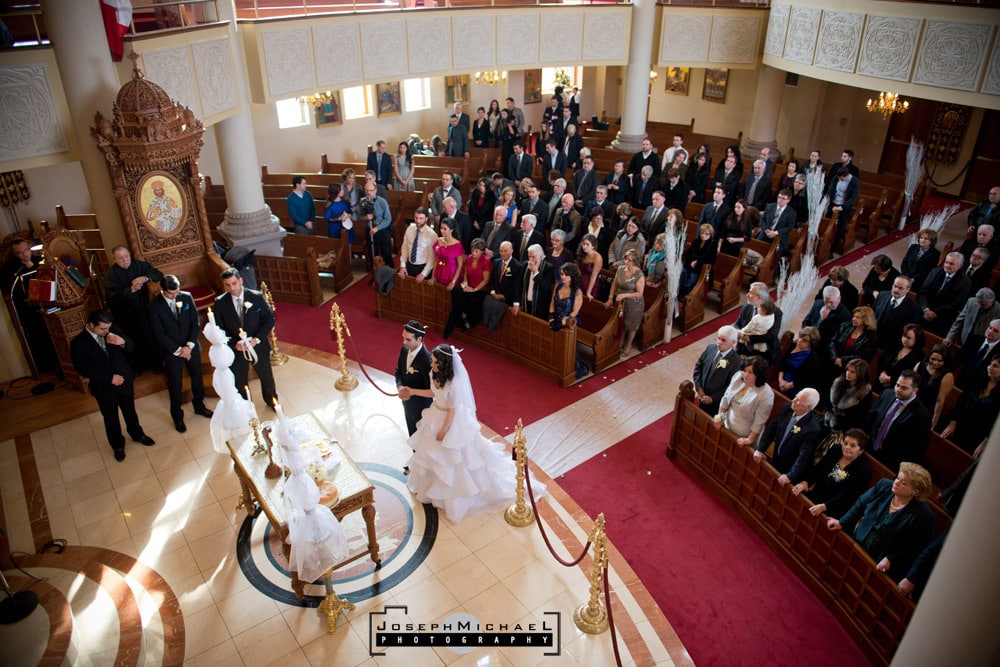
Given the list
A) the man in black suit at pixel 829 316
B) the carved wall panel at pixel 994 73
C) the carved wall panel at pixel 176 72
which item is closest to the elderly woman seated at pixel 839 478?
the man in black suit at pixel 829 316

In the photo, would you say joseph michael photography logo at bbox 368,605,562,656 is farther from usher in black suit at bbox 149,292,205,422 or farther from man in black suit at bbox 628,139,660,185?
man in black suit at bbox 628,139,660,185

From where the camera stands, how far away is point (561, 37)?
14.2 metres

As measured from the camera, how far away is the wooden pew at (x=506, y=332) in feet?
27.6

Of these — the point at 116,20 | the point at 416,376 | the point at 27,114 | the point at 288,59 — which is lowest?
the point at 416,376

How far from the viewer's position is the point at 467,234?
33.8ft

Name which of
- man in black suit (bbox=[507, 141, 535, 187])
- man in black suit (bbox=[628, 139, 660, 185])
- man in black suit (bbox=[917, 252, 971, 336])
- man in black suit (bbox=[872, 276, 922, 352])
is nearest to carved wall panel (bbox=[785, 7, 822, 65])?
man in black suit (bbox=[628, 139, 660, 185])

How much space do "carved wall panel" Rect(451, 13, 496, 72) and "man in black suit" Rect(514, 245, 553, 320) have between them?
6285 millimetres

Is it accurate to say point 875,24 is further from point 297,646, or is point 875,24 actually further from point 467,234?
point 297,646

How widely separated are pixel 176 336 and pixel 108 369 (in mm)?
776

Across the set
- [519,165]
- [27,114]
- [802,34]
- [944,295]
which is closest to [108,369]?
[27,114]

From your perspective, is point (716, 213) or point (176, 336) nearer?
point (176, 336)

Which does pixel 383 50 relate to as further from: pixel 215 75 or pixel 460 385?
pixel 460 385

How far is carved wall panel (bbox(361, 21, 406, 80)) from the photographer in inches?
464

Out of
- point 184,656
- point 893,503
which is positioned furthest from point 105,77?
point 893,503
